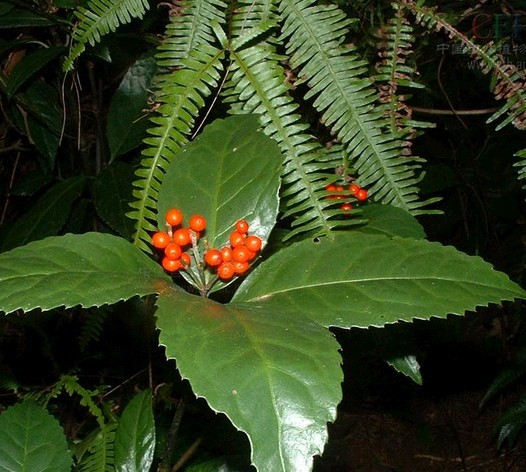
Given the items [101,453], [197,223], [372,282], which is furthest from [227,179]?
[101,453]

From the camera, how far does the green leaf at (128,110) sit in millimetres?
2156

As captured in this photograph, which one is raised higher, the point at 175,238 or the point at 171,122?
the point at 171,122

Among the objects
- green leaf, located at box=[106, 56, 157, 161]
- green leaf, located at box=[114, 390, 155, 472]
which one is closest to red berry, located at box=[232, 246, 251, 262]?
green leaf, located at box=[114, 390, 155, 472]

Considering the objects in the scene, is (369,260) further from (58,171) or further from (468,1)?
(58,171)

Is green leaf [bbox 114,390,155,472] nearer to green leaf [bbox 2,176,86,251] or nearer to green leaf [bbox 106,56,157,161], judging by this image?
green leaf [bbox 2,176,86,251]

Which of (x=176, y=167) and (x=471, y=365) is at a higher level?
(x=176, y=167)

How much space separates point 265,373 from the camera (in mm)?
785

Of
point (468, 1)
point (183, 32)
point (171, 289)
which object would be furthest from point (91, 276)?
point (468, 1)

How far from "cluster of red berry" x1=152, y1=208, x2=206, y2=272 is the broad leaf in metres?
0.05

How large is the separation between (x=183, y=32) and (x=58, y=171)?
1452 mm

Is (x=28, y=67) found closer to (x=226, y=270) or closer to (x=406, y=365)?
(x=226, y=270)

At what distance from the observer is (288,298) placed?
0.99 metres

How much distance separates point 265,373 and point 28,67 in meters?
1.55

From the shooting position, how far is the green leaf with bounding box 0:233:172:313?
0.89 meters
